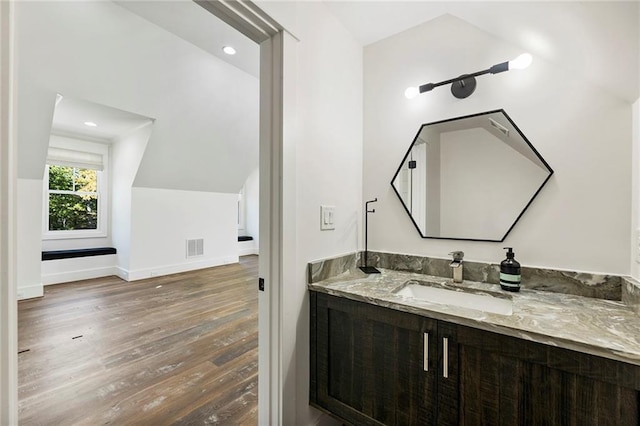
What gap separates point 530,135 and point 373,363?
52.4 inches

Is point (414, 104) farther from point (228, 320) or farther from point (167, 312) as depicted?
point (167, 312)

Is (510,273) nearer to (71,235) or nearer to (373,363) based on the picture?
(373,363)

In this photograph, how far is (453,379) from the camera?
1.01 metres

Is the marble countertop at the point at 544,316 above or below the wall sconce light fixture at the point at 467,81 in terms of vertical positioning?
below

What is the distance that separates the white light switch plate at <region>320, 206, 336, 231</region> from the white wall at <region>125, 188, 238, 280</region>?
411 cm

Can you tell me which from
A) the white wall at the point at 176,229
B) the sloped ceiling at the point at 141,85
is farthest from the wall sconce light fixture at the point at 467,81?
the white wall at the point at 176,229

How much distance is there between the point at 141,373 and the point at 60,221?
163 inches

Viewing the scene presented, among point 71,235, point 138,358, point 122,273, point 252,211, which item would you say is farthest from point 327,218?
point 252,211

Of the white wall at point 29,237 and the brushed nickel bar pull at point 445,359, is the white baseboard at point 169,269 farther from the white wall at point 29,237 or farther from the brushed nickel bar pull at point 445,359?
the brushed nickel bar pull at point 445,359

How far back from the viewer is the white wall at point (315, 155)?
4.29 feet

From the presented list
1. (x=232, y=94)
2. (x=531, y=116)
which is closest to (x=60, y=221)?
(x=232, y=94)

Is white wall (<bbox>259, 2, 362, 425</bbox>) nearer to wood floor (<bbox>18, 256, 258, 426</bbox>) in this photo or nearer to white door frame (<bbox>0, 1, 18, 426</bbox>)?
wood floor (<bbox>18, 256, 258, 426</bbox>)

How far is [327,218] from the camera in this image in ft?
5.01

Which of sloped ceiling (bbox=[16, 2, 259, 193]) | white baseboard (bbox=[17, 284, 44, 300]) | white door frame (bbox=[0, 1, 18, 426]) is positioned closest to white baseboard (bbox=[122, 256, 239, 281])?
white baseboard (bbox=[17, 284, 44, 300])
